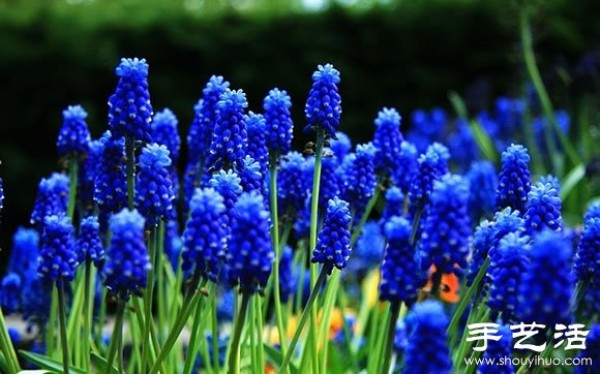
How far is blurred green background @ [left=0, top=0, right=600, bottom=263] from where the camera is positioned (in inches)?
372

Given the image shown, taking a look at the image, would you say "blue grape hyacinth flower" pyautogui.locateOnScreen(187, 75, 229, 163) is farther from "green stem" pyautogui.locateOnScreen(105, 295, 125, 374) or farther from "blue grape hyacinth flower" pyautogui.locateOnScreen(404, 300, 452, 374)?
"blue grape hyacinth flower" pyautogui.locateOnScreen(404, 300, 452, 374)

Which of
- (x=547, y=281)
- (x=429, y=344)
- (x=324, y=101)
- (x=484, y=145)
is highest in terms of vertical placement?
(x=484, y=145)

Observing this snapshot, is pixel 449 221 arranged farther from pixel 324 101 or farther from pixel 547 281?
pixel 324 101

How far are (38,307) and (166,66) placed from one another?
228 inches

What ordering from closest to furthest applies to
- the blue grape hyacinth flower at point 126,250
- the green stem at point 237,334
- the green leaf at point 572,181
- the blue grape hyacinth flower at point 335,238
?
the blue grape hyacinth flower at point 126,250 < the green stem at point 237,334 < the blue grape hyacinth flower at point 335,238 < the green leaf at point 572,181

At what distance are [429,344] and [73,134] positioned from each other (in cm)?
216

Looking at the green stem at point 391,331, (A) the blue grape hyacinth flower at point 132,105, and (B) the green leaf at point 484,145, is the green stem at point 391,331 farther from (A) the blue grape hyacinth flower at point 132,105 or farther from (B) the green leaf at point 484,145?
(B) the green leaf at point 484,145

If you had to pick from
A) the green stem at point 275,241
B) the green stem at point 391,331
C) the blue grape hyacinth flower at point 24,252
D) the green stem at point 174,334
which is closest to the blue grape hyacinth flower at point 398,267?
the green stem at point 391,331

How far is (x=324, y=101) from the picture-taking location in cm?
307

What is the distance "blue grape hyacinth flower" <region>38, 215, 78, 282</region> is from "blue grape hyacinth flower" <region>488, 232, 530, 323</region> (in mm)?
1178

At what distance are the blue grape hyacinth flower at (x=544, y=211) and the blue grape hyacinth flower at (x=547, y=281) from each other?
0.64 metres

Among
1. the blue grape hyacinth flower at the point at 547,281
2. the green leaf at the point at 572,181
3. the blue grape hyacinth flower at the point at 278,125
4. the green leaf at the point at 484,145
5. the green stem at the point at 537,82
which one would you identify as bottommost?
the blue grape hyacinth flower at the point at 547,281

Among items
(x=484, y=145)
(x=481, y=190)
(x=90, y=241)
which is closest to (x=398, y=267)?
(x=90, y=241)

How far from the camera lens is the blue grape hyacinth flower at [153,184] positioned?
2.64 m
